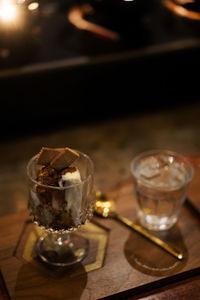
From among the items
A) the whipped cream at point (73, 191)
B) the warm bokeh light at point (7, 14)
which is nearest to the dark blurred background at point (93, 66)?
the warm bokeh light at point (7, 14)

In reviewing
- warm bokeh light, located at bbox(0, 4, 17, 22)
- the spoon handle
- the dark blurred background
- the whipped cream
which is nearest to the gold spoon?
the spoon handle

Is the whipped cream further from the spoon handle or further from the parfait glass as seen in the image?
the spoon handle

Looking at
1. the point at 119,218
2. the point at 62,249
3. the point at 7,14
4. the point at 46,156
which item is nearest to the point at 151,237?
the point at 119,218

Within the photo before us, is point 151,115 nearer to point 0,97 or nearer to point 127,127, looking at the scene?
point 127,127

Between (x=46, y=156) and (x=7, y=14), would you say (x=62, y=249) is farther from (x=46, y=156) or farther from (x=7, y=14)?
(x=7, y=14)

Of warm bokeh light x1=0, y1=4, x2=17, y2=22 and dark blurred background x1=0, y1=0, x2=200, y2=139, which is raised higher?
warm bokeh light x1=0, y1=4, x2=17, y2=22

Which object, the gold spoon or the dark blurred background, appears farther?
the dark blurred background
